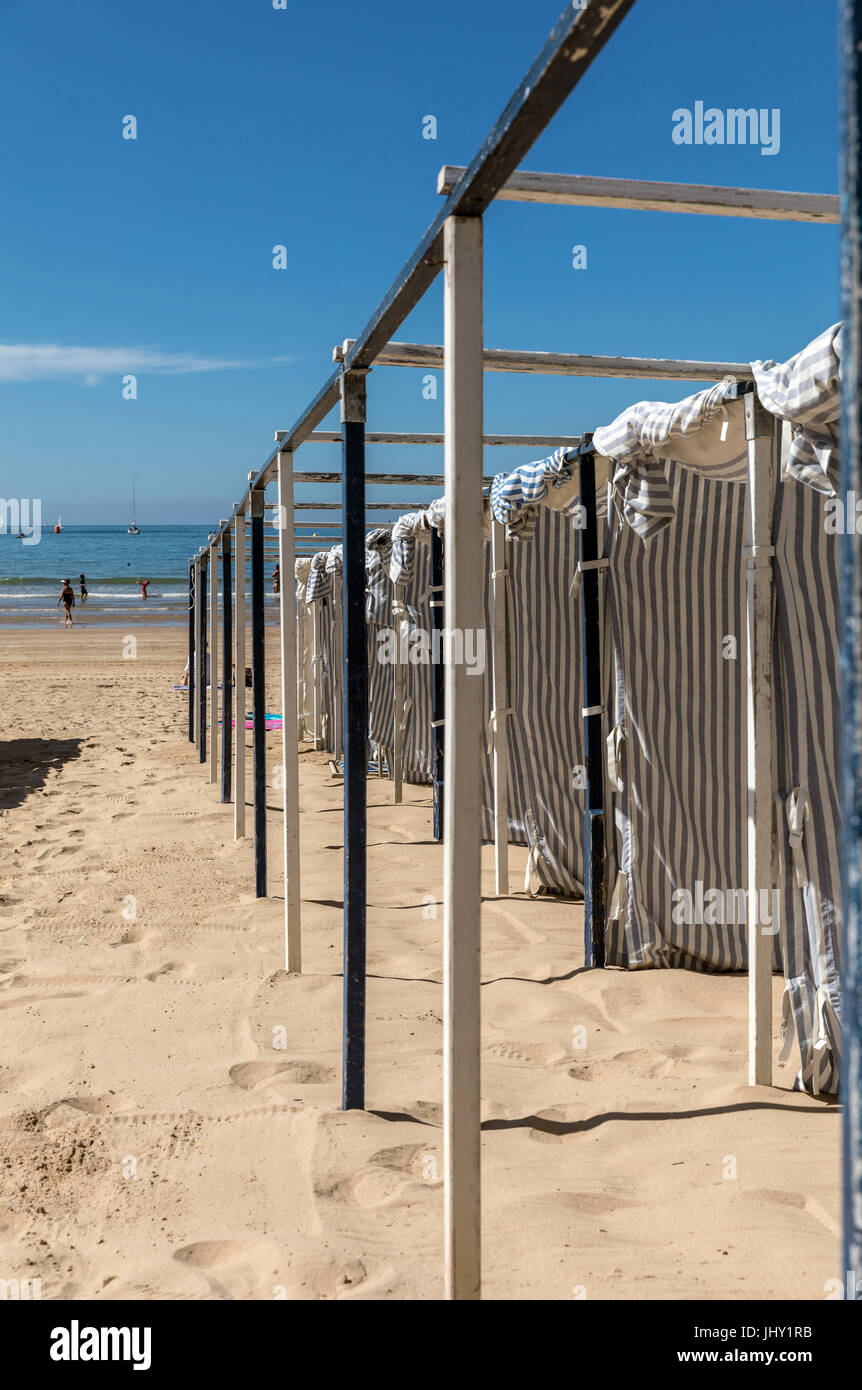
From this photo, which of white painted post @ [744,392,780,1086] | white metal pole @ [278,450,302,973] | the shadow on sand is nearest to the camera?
white painted post @ [744,392,780,1086]

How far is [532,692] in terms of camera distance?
6656 millimetres

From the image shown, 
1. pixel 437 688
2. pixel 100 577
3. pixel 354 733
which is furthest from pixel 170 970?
pixel 100 577

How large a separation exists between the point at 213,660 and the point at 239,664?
225 cm

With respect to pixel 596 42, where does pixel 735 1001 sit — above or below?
below

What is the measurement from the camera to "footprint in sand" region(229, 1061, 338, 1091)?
141 inches

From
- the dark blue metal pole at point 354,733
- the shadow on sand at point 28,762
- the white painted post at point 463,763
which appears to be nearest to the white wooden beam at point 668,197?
the white painted post at point 463,763

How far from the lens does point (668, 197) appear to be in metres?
2.53

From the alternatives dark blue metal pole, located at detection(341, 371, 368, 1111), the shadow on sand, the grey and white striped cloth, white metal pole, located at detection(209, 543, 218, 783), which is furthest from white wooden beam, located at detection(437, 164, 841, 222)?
the shadow on sand

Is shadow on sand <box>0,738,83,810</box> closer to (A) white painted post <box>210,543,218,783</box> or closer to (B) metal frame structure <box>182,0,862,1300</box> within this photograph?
(A) white painted post <box>210,543,218,783</box>

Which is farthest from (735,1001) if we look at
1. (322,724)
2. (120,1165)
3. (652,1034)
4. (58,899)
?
(322,724)

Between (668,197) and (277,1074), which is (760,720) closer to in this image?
(668,197)

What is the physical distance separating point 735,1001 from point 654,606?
1.84 m

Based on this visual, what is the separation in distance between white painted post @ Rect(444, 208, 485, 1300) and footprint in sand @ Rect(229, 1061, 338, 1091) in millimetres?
1627
